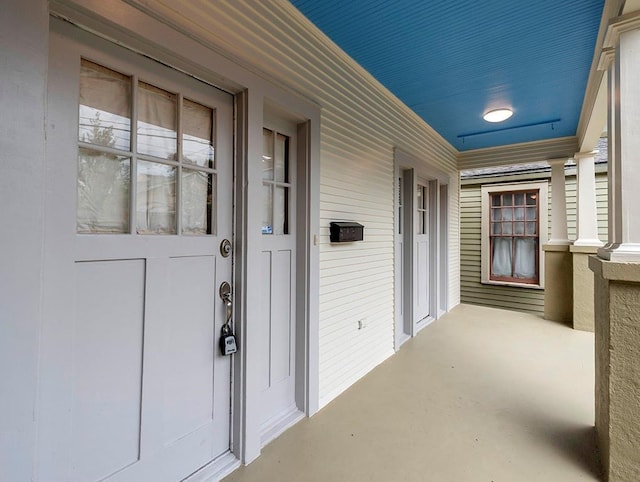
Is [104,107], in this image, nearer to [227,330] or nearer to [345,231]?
[227,330]

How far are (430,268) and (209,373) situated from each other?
4.01 meters

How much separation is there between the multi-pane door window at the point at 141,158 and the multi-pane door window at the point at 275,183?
426 millimetres

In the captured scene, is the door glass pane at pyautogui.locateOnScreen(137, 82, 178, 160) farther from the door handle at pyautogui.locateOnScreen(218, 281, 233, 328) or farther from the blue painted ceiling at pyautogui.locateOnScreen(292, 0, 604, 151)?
the blue painted ceiling at pyautogui.locateOnScreen(292, 0, 604, 151)

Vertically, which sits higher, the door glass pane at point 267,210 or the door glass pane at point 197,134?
the door glass pane at point 197,134

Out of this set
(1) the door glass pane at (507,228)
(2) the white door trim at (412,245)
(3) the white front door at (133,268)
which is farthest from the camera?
(1) the door glass pane at (507,228)

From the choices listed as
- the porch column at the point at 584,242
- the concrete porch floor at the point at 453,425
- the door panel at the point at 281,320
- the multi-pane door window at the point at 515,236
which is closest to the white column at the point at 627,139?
the concrete porch floor at the point at 453,425

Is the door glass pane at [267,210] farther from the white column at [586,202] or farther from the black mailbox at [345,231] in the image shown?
the white column at [586,202]

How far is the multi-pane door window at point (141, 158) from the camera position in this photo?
4.27 ft

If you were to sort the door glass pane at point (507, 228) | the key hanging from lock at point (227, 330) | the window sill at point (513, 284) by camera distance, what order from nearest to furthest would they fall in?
the key hanging from lock at point (227, 330)
the window sill at point (513, 284)
the door glass pane at point (507, 228)

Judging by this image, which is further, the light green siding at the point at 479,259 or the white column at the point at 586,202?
the light green siding at the point at 479,259

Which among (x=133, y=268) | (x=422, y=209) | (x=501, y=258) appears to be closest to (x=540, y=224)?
(x=501, y=258)

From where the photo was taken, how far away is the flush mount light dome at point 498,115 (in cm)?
379

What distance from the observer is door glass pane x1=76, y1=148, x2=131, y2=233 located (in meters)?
1.28

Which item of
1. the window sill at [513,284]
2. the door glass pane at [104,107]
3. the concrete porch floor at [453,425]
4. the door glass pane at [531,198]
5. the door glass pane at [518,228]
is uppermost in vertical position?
the door glass pane at [531,198]
